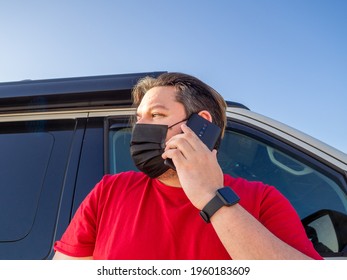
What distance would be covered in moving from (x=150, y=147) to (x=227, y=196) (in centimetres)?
46

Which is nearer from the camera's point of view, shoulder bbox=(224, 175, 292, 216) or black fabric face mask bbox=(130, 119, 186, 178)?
shoulder bbox=(224, 175, 292, 216)

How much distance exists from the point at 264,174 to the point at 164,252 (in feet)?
2.95

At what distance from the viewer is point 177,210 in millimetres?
1579

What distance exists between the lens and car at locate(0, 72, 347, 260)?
1.96 m

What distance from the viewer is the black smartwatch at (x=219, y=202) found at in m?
1.36

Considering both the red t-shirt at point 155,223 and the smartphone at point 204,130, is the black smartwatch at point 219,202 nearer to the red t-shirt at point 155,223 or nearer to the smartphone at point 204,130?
the red t-shirt at point 155,223

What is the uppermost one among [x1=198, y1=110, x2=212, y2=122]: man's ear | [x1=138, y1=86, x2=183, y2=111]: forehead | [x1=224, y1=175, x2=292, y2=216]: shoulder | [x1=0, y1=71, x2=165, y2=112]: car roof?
[x1=0, y1=71, x2=165, y2=112]: car roof

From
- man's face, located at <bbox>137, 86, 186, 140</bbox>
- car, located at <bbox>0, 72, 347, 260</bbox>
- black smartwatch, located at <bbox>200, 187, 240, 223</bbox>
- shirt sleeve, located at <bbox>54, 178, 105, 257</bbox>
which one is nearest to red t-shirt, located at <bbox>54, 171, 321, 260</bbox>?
shirt sleeve, located at <bbox>54, 178, 105, 257</bbox>

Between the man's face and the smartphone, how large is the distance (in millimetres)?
78

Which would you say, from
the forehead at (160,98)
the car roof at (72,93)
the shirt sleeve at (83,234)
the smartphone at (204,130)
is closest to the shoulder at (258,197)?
the smartphone at (204,130)

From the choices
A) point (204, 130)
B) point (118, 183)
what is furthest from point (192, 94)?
point (118, 183)

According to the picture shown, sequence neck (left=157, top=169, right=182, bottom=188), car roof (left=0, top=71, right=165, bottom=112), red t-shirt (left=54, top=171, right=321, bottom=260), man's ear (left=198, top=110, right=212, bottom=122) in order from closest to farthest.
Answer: red t-shirt (left=54, top=171, right=321, bottom=260), neck (left=157, top=169, right=182, bottom=188), man's ear (left=198, top=110, right=212, bottom=122), car roof (left=0, top=71, right=165, bottom=112)

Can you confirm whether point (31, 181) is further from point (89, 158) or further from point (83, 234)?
point (83, 234)

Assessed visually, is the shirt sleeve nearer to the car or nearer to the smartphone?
the car
